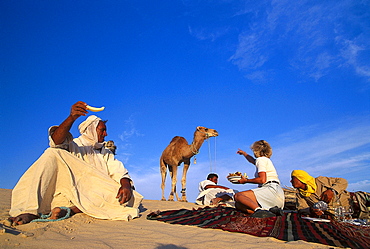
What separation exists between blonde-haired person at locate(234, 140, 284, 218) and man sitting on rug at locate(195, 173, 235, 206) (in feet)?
10.4

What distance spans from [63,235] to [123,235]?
2.19 ft

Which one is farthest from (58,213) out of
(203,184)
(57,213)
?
(203,184)

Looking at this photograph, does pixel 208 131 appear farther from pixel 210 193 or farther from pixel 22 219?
pixel 22 219

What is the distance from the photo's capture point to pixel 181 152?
12938 millimetres

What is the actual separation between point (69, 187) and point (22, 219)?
927 millimetres

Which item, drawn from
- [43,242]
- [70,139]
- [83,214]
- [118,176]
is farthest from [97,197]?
[43,242]

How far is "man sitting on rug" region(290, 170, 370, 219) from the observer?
553 centimetres

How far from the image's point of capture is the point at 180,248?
3023 millimetres

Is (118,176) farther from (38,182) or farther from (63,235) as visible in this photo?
(63,235)

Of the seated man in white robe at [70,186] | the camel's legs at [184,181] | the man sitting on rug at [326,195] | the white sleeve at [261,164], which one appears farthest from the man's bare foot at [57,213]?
the camel's legs at [184,181]

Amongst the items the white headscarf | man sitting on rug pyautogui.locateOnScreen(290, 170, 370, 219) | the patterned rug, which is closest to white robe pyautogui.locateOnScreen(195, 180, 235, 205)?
man sitting on rug pyautogui.locateOnScreen(290, 170, 370, 219)

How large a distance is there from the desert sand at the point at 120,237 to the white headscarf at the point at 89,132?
153cm

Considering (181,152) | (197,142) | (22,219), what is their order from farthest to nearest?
(197,142), (181,152), (22,219)

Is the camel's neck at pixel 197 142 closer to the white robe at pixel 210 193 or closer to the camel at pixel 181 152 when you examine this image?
the camel at pixel 181 152
